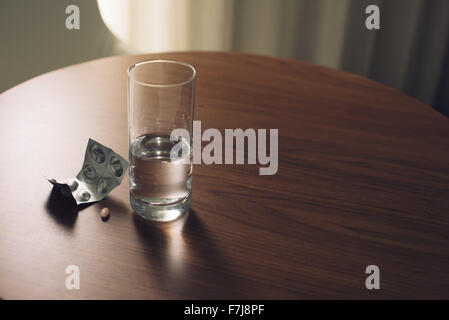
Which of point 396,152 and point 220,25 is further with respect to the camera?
point 220,25

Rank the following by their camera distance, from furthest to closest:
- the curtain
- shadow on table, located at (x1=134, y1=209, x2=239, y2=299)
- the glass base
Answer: the curtain < the glass base < shadow on table, located at (x1=134, y1=209, x2=239, y2=299)

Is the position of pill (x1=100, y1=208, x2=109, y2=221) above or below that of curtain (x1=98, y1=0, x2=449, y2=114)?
below

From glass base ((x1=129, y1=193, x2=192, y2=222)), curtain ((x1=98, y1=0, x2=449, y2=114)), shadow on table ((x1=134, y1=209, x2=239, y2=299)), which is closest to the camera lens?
shadow on table ((x1=134, y1=209, x2=239, y2=299))

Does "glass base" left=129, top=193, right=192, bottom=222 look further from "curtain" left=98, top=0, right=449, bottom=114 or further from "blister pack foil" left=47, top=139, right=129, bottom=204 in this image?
"curtain" left=98, top=0, right=449, bottom=114

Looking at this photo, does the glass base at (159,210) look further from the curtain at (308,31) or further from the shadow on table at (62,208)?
the curtain at (308,31)

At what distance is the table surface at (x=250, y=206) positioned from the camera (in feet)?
2.34

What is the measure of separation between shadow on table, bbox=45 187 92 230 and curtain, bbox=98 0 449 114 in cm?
150

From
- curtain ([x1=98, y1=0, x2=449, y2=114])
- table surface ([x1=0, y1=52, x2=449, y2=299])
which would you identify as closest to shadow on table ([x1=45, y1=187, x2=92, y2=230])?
table surface ([x1=0, y1=52, x2=449, y2=299])

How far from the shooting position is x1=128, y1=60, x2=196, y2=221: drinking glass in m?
0.77

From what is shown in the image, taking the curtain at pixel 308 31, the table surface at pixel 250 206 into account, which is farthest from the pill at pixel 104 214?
the curtain at pixel 308 31

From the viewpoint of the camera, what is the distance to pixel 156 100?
2.50 feet

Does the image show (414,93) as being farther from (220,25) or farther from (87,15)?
(87,15)

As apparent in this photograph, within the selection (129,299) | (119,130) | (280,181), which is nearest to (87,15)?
(119,130)
